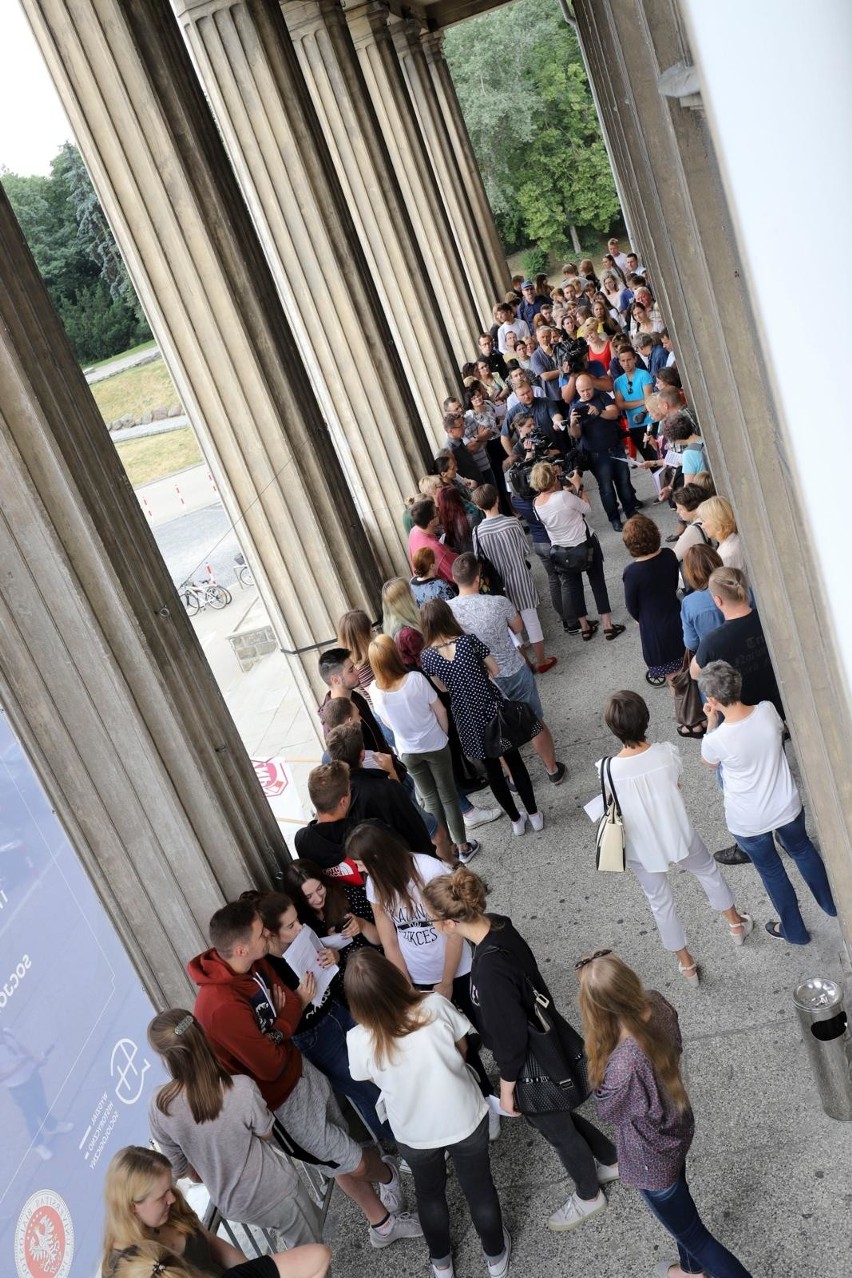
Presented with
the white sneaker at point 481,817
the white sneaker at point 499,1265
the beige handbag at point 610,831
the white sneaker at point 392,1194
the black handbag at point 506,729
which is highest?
the beige handbag at point 610,831

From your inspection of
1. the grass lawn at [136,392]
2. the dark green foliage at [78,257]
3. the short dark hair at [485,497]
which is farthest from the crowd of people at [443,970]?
the dark green foliage at [78,257]

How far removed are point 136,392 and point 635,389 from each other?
22.7 feet

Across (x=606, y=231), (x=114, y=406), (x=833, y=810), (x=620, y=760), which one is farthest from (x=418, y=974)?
(x=606, y=231)

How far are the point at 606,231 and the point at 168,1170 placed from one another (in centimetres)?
4977

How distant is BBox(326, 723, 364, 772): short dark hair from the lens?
6.03m

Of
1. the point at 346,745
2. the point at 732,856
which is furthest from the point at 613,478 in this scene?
the point at 346,745

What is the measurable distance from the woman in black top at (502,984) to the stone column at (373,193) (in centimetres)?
1077

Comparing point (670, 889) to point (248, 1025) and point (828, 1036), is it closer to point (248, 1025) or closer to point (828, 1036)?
point (828, 1036)

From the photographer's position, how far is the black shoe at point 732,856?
6574mm

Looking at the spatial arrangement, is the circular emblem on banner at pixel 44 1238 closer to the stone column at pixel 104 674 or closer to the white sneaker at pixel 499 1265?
the stone column at pixel 104 674

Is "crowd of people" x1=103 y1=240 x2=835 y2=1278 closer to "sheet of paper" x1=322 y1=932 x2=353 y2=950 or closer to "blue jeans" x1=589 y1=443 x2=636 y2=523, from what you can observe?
"sheet of paper" x1=322 y1=932 x2=353 y2=950

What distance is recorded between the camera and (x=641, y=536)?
24.2 ft

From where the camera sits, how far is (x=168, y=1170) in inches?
147

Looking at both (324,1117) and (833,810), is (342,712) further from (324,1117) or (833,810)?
(833,810)
